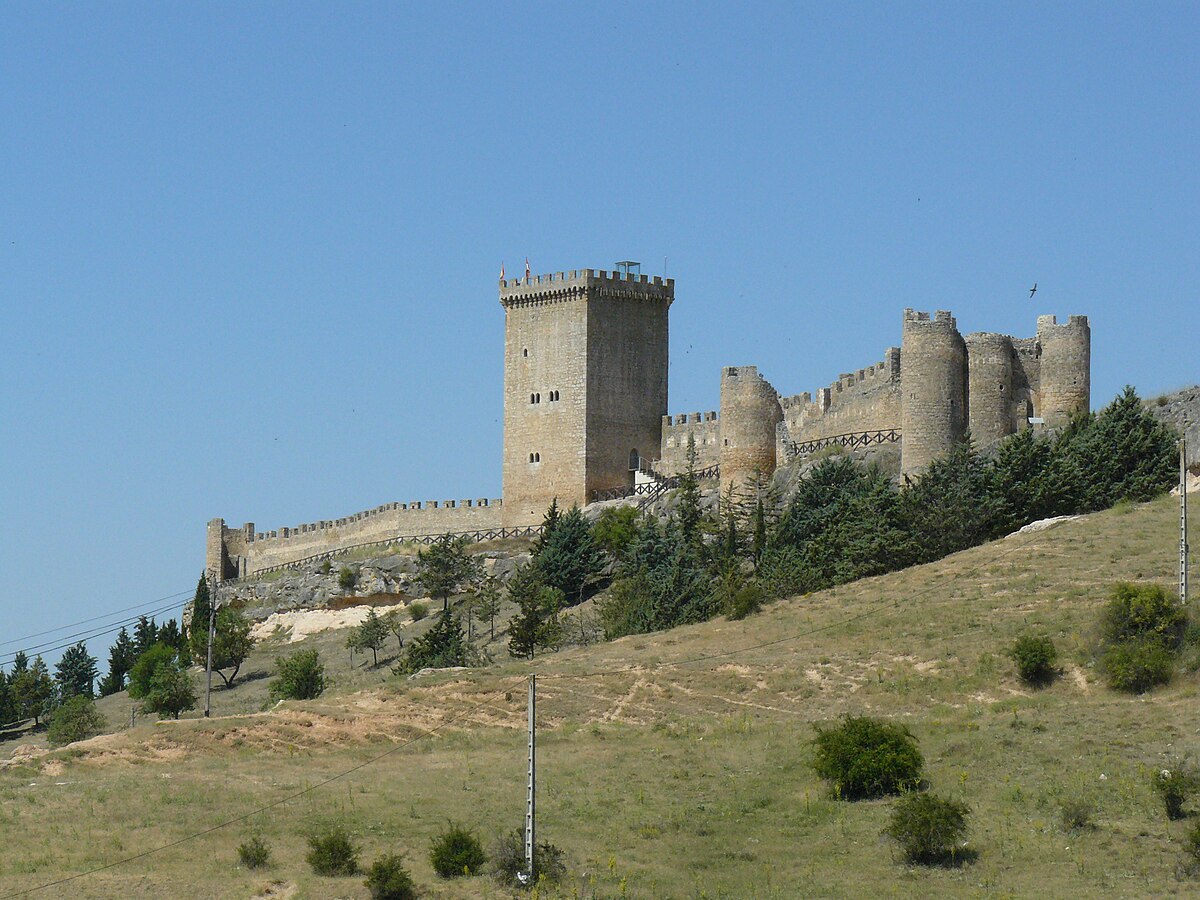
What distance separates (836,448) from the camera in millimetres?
58969

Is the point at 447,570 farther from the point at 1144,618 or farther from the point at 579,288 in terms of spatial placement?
the point at 1144,618

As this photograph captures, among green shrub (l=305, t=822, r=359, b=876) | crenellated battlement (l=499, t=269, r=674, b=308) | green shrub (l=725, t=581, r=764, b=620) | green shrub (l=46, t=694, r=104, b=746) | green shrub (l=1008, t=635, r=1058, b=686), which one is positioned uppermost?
crenellated battlement (l=499, t=269, r=674, b=308)

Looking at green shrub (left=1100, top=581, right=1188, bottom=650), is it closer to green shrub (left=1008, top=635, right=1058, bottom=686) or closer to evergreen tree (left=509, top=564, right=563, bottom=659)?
green shrub (left=1008, top=635, right=1058, bottom=686)

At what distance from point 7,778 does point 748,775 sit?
1208 centimetres

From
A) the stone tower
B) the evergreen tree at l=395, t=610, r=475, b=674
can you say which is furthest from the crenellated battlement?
the evergreen tree at l=395, t=610, r=475, b=674

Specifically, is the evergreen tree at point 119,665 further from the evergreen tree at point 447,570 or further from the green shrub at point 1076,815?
the green shrub at point 1076,815

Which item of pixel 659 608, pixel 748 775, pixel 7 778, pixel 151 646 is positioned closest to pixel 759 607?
pixel 659 608

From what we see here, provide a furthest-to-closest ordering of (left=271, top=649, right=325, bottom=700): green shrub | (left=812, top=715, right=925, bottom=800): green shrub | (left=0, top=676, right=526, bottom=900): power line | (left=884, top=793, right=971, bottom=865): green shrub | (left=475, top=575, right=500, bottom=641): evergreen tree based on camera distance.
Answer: (left=475, top=575, right=500, bottom=641): evergreen tree
(left=271, top=649, right=325, bottom=700): green shrub
(left=812, top=715, right=925, bottom=800): green shrub
(left=884, top=793, right=971, bottom=865): green shrub
(left=0, top=676, right=526, bottom=900): power line

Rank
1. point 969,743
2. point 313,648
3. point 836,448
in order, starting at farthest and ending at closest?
1. point 313,648
2. point 836,448
3. point 969,743

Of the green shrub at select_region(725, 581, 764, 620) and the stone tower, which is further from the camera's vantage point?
the stone tower

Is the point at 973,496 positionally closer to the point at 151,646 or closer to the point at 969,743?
the point at 969,743

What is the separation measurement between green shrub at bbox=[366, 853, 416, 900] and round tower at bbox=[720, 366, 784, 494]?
3140 centimetres

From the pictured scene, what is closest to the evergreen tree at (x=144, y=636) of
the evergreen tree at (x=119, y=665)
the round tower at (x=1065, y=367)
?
the evergreen tree at (x=119, y=665)

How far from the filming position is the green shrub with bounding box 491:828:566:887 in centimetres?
3108
